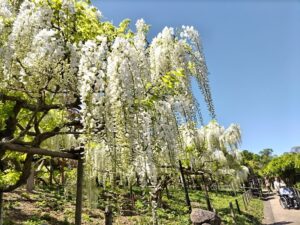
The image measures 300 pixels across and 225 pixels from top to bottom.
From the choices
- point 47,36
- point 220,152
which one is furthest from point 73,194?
point 47,36

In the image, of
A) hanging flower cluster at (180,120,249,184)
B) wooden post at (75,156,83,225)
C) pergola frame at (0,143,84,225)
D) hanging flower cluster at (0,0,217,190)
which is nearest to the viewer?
hanging flower cluster at (0,0,217,190)

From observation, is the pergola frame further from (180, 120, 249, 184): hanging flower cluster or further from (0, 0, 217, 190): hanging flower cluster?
(180, 120, 249, 184): hanging flower cluster

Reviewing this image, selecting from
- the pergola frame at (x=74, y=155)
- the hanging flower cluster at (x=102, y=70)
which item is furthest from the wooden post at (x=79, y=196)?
the hanging flower cluster at (x=102, y=70)

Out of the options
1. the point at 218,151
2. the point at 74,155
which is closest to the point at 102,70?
the point at 74,155

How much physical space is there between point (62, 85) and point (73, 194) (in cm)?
1205

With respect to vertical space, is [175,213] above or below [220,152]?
below

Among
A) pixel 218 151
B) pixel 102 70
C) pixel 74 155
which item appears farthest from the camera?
pixel 218 151

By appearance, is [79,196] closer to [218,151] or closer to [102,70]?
[102,70]

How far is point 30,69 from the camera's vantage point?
530cm

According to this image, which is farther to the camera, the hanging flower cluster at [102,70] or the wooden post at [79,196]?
the wooden post at [79,196]

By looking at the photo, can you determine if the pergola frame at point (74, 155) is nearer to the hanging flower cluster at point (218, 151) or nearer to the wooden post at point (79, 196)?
the wooden post at point (79, 196)

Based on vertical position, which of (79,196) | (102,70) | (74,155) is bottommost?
(79,196)

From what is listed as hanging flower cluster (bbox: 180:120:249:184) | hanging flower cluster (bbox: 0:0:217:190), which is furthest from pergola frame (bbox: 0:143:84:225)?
hanging flower cluster (bbox: 180:120:249:184)

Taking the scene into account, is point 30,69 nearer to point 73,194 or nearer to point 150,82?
point 150,82
